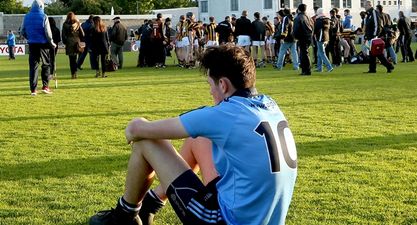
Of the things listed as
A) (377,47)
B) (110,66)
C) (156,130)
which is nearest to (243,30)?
(110,66)

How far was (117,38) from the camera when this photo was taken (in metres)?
25.3

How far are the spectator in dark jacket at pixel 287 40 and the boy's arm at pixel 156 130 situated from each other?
16976mm

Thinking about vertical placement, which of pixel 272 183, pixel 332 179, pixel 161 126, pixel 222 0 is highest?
pixel 222 0

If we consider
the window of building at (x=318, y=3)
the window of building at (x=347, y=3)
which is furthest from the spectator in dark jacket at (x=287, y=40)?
the window of building at (x=347, y=3)

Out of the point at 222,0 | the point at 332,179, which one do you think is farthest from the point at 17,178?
the point at 222,0

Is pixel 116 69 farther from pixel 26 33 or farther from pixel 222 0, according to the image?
pixel 222 0

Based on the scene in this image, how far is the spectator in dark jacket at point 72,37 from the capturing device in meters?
20.7

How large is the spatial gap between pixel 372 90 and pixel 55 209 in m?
10.5

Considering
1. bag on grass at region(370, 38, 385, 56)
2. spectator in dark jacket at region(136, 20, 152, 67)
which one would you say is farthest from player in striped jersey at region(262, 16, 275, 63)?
bag on grass at region(370, 38, 385, 56)

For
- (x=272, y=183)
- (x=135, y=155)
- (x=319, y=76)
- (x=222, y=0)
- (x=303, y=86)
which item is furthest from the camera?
(x=222, y=0)

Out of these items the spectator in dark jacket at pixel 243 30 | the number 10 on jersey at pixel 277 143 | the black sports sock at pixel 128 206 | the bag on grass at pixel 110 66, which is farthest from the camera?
the spectator in dark jacket at pixel 243 30

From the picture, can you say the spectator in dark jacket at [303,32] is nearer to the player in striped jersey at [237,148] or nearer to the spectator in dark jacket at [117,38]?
the spectator in dark jacket at [117,38]

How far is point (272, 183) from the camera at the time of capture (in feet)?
12.3

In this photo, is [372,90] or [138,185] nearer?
[138,185]
